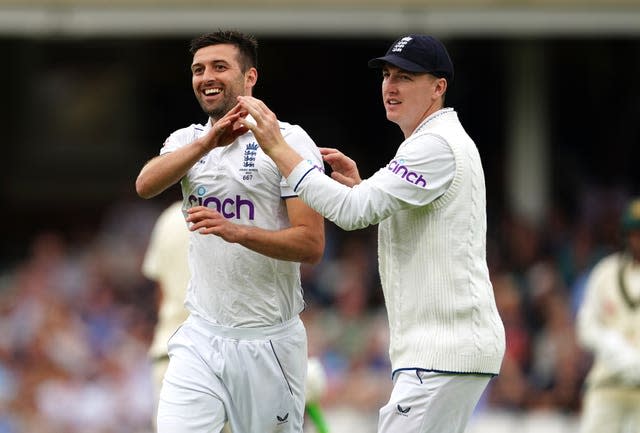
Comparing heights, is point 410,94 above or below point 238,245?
above

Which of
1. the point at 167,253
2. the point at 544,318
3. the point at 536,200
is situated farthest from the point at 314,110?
the point at 167,253

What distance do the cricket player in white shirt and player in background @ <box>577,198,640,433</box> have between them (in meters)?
3.03

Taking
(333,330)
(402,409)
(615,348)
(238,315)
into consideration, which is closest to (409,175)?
(402,409)

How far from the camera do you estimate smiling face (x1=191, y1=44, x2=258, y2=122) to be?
Result: 594 cm

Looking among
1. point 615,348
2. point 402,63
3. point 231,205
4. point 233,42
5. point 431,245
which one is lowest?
point 615,348

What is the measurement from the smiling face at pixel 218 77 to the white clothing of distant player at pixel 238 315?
0.17 m

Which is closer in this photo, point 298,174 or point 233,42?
point 298,174

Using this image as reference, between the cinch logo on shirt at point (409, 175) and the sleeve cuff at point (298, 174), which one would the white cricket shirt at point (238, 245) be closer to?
the sleeve cuff at point (298, 174)

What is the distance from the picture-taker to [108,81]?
16734 mm

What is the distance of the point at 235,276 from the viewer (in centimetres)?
598

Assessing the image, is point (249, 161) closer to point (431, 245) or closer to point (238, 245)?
point (238, 245)

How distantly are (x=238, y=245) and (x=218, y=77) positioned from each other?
68 cm

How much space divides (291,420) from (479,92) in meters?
10.0

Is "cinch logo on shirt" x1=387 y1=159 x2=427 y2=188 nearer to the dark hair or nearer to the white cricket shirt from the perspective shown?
the white cricket shirt
